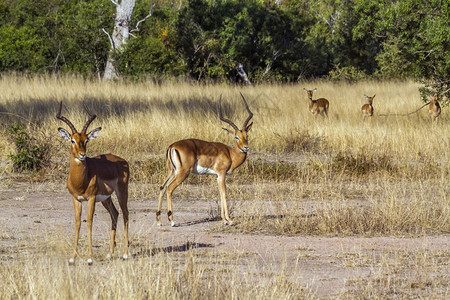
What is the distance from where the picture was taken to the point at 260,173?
1195 centimetres

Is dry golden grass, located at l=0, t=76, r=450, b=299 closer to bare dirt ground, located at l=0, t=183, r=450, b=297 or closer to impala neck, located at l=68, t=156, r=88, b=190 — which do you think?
bare dirt ground, located at l=0, t=183, r=450, b=297

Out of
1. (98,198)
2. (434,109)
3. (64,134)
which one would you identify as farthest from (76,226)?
(434,109)

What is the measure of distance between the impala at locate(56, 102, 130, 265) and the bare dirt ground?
44 centimetres

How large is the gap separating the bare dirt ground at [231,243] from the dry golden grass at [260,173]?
19cm

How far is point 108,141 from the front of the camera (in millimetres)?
14000

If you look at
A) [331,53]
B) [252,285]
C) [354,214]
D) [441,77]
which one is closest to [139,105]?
[441,77]

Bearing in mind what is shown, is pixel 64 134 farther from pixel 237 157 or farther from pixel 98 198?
pixel 237 157

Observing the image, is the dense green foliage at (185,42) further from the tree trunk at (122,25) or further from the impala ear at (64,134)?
the impala ear at (64,134)

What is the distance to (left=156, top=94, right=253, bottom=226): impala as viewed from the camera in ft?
29.0

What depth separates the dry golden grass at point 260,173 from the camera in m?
5.72

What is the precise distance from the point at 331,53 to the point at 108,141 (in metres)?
20.4

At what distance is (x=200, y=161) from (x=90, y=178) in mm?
2552

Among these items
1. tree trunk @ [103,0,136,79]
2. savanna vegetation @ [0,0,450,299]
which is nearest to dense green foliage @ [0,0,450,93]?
savanna vegetation @ [0,0,450,299]

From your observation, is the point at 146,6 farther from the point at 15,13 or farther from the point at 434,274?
the point at 434,274
